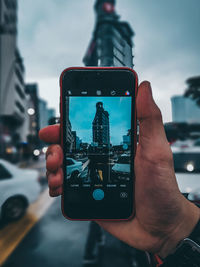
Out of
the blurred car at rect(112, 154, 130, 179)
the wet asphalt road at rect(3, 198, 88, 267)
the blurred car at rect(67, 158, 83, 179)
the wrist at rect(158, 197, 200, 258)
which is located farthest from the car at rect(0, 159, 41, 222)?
the wrist at rect(158, 197, 200, 258)

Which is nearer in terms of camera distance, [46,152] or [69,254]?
[46,152]

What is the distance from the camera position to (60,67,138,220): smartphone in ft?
2.80

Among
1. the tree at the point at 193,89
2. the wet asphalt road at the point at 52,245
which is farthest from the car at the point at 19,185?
the tree at the point at 193,89

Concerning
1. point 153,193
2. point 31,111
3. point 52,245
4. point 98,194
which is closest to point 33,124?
point 31,111

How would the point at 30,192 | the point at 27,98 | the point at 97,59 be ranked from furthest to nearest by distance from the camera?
the point at 30,192, the point at 27,98, the point at 97,59

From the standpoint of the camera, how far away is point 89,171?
0.89 meters

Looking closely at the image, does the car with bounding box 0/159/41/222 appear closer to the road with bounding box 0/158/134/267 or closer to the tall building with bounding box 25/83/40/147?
the road with bounding box 0/158/134/267

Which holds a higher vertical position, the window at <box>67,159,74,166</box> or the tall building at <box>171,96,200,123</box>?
the tall building at <box>171,96,200,123</box>

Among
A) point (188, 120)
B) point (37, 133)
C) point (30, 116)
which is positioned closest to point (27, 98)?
point (30, 116)

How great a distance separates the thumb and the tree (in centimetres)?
44

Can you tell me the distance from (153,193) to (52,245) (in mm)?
3168

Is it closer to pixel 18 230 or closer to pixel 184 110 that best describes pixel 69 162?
pixel 184 110

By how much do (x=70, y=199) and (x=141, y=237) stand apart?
435mm

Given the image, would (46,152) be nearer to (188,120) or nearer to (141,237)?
(141,237)
